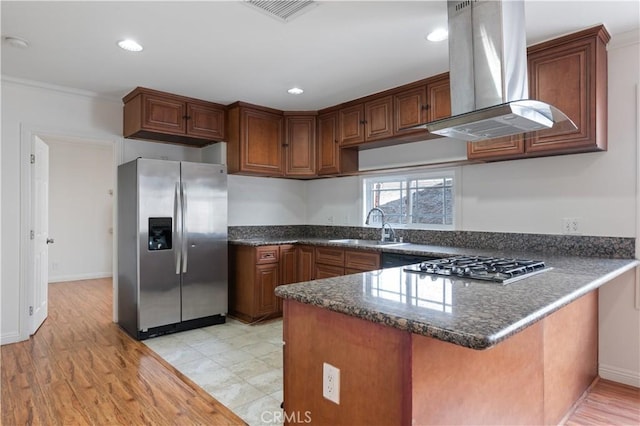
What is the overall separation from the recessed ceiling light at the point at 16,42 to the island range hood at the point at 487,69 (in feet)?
9.32

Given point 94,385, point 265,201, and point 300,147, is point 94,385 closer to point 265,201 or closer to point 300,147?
point 265,201

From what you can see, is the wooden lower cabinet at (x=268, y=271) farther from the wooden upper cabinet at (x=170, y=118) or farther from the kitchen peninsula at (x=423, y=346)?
the kitchen peninsula at (x=423, y=346)

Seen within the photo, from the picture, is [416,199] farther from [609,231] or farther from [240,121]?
[240,121]

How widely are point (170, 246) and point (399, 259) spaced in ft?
7.14

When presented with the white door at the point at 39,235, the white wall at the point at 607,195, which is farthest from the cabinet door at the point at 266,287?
the white wall at the point at 607,195

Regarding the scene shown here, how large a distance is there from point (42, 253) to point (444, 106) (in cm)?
426

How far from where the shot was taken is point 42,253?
3.90 meters

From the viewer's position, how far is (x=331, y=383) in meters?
1.24

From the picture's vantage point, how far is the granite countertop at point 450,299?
0.97 m

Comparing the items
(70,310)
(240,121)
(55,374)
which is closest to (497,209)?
(240,121)

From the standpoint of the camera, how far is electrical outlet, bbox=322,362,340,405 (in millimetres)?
Result: 1225

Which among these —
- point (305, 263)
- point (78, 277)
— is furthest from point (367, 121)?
point (78, 277)

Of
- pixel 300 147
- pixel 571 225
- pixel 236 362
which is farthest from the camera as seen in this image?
pixel 300 147

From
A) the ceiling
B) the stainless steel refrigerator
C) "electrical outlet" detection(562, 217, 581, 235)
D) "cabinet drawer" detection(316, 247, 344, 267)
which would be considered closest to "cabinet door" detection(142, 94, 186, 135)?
the ceiling
